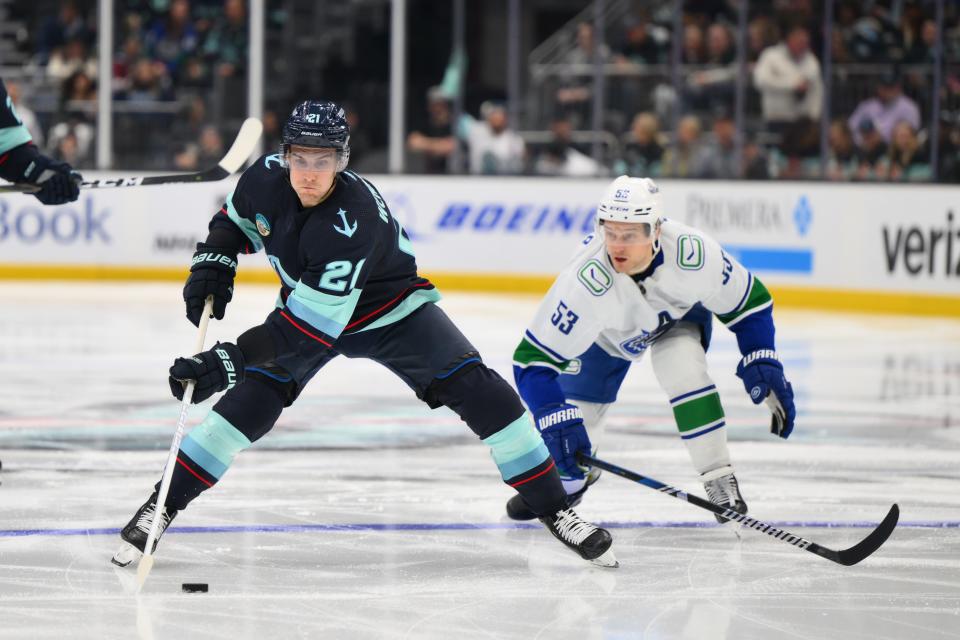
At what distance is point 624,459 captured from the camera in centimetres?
546

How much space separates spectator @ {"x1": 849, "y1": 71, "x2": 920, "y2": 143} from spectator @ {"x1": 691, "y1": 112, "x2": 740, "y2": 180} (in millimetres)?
835

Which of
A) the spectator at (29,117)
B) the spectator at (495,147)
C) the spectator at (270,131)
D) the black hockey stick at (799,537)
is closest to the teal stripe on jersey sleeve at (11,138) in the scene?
the black hockey stick at (799,537)

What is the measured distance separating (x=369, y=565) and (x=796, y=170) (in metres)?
7.79

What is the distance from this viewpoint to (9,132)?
518 centimetres

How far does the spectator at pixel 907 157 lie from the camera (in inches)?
419

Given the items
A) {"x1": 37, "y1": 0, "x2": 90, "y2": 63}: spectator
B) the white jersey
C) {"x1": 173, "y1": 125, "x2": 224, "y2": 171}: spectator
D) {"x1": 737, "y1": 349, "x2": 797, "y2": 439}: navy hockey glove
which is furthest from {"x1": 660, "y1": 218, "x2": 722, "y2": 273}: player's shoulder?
{"x1": 37, "y1": 0, "x2": 90, "y2": 63}: spectator

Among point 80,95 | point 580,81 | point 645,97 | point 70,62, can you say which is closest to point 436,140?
point 580,81

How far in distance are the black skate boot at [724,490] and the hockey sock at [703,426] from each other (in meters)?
0.02

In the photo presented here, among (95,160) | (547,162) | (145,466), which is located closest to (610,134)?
(547,162)

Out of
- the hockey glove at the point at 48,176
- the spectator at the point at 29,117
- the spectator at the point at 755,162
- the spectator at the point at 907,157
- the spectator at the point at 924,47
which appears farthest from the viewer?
the spectator at the point at 29,117

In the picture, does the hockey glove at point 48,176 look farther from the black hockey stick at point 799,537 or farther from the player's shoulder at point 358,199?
the black hockey stick at point 799,537

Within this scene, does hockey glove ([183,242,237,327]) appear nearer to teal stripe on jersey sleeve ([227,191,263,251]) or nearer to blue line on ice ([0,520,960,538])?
teal stripe on jersey sleeve ([227,191,263,251])

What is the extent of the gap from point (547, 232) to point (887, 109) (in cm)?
250

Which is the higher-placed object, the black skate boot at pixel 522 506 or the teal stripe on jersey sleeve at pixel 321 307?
the teal stripe on jersey sleeve at pixel 321 307
